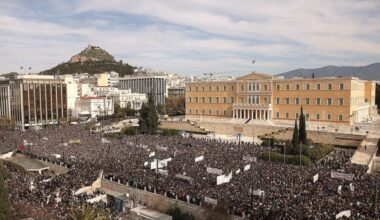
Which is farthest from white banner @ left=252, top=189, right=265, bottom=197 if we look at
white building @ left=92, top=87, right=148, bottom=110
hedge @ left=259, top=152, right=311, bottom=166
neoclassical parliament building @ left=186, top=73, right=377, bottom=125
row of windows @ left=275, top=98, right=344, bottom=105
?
white building @ left=92, top=87, right=148, bottom=110

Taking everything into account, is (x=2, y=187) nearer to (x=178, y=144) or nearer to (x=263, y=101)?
(x=178, y=144)

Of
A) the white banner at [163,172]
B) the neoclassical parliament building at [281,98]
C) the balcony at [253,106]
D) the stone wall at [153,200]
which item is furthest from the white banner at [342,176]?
the balcony at [253,106]

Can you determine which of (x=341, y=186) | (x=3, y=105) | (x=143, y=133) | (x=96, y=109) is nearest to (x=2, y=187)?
(x=341, y=186)

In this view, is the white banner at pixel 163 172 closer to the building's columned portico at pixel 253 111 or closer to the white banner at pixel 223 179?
the white banner at pixel 223 179

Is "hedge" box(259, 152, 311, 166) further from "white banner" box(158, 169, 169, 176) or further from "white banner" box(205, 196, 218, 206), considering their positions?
"white banner" box(205, 196, 218, 206)

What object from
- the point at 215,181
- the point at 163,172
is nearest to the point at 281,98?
the point at 163,172

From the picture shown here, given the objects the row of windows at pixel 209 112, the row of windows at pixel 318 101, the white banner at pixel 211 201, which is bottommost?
→ the white banner at pixel 211 201
